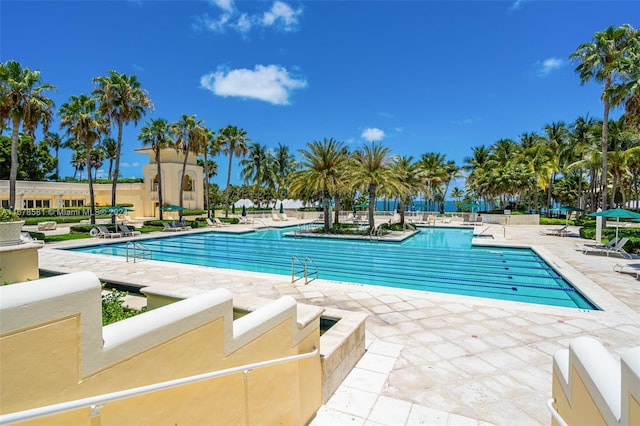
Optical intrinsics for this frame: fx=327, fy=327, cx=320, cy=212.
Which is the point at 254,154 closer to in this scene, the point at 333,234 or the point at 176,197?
the point at 176,197

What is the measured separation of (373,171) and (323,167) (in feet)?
11.5

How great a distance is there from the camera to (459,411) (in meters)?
3.98

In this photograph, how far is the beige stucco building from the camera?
33.9 metres

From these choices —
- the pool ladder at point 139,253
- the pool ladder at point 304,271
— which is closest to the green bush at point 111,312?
the pool ladder at point 304,271

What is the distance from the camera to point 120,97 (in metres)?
24.0

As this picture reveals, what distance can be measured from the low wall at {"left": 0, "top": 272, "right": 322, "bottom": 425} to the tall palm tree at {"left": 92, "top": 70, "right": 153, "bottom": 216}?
25.1 metres

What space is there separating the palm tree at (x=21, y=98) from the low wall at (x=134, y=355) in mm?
23348

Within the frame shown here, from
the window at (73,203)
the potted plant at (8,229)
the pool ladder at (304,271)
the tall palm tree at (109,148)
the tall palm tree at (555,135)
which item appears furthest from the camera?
the tall palm tree at (109,148)

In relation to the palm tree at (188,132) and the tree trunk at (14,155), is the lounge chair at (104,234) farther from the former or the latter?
the palm tree at (188,132)

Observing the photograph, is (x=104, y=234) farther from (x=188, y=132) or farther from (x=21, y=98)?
(x=188, y=132)

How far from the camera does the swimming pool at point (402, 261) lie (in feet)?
34.6

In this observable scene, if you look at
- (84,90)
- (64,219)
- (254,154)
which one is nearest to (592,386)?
(84,90)

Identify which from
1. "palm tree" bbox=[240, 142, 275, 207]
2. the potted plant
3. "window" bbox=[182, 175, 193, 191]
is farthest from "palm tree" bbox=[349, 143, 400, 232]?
"window" bbox=[182, 175, 193, 191]

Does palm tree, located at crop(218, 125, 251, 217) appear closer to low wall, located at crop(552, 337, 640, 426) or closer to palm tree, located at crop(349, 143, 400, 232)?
palm tree, located at crop(349, 143, 400, 232)
